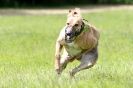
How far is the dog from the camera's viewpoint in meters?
8.41

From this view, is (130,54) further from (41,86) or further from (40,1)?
(40,1)

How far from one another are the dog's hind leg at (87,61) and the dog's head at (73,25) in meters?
0.64

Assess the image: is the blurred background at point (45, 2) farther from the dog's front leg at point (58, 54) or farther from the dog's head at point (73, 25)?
the dog's head at point (73, 25)

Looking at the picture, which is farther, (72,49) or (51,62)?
(51,62)

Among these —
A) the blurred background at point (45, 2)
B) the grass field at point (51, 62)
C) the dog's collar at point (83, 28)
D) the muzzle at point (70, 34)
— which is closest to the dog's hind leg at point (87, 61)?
the grass field at point (51, 62)

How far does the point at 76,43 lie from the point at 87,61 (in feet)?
1.73

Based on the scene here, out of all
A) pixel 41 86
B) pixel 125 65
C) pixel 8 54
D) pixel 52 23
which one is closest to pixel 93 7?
pixel 52 23

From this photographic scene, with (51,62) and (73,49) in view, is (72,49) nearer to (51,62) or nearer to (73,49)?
(73,49)

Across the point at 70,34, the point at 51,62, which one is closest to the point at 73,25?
the point at 70,34

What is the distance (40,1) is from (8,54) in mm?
29606

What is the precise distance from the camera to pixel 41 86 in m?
7.99

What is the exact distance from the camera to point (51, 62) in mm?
13406

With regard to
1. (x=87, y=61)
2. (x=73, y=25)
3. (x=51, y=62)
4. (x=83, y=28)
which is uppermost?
(x=73, y=25)

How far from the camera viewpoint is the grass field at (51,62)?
27.1ft
